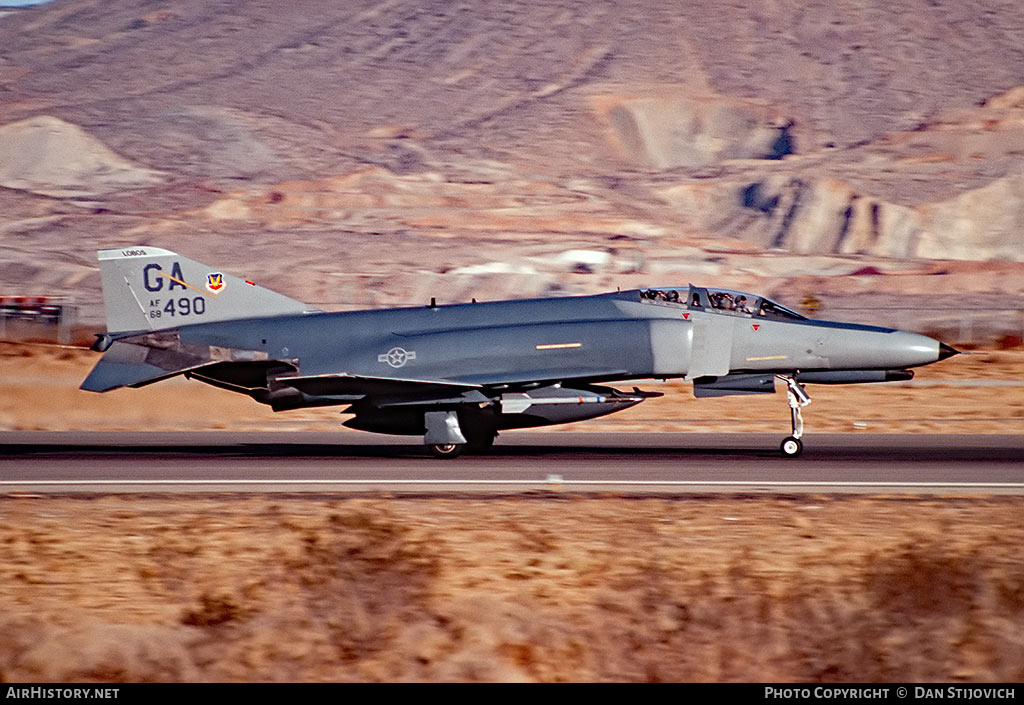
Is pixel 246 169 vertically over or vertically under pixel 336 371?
over

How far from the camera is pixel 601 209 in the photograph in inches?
3937

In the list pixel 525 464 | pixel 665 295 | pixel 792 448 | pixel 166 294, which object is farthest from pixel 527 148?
pixel 525 464

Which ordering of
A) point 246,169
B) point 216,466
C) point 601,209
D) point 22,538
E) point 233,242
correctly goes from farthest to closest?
point 246,169 → point 601,209 → point 233,242 → point 216,466 → point 22,538

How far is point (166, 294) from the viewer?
20.8m

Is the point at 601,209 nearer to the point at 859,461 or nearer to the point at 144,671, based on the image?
the point at 859,461

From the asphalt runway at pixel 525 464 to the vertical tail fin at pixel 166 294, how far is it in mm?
2199

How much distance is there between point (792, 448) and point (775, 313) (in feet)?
6.93

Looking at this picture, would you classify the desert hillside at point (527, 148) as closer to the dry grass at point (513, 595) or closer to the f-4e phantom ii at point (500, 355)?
the f-4e phantom ii at point (500, 355)

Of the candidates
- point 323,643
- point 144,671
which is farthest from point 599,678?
point 144,671

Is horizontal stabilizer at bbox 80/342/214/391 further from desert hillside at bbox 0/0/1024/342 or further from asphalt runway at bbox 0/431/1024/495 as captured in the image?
desert hillside at bbox 0/0/1024/342

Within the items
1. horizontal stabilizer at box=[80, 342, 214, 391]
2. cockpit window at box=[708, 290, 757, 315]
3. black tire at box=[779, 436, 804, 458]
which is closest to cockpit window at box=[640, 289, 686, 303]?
cockpit window at box=[708, 290, 757, 315]

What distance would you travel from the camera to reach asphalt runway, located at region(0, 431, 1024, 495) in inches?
656

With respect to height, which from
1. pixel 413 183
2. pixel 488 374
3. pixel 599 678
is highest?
pixel 413 183

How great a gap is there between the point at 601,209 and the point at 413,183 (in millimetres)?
15173
